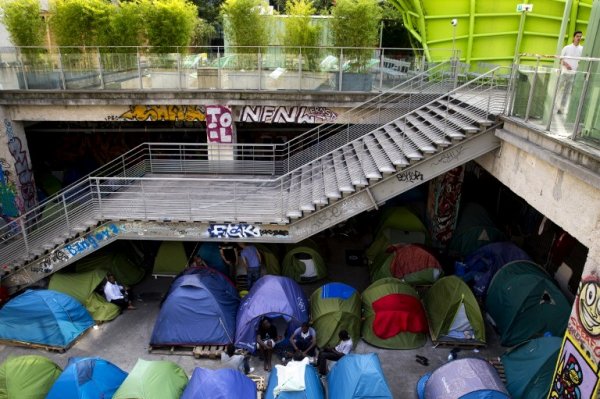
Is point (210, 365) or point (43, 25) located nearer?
point (210, 365)

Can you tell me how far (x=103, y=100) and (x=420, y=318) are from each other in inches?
403

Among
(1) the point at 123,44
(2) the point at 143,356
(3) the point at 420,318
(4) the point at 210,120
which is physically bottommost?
(2) the point at 143,356

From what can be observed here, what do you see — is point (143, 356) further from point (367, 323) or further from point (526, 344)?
point (526, 344)

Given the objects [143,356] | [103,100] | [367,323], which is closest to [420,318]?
[367,323]

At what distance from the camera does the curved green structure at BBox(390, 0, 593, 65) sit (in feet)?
47.1

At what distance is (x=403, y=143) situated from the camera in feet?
33.1

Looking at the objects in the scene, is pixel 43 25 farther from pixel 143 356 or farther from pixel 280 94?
pixel 143 356

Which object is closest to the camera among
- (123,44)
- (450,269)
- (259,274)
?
(259,274)

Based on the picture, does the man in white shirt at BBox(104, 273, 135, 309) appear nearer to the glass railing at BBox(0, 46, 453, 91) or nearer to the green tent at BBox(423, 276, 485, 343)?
the glass railing at BBox(0, 46, 453, 91)

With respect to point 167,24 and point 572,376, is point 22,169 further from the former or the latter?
point 572,376

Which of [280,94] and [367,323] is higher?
[280,94]

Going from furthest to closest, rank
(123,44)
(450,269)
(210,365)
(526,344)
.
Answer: (123,44) < (450,269) < (210,365) < (526,344)

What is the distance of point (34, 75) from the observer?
12.5 m

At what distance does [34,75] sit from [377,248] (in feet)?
35.3
